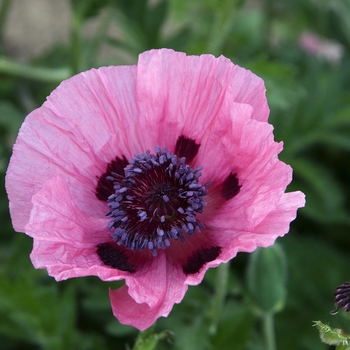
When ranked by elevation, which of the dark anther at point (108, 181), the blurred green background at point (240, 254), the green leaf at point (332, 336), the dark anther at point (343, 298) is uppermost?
the dark anther at point (343, 298)

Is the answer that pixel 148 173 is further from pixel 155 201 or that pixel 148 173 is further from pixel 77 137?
pixel 77 137

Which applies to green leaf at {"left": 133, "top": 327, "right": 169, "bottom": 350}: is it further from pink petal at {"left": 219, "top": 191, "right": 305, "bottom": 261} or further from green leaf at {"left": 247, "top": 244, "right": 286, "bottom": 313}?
green leaf at {"left": 247, "top": 244, "right": 286, "bottom": 313}

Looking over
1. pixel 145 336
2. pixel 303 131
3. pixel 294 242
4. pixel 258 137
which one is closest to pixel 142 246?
pixel 145 336

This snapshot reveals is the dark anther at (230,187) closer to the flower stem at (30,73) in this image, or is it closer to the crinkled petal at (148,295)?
the crinkled petal at (148,295)

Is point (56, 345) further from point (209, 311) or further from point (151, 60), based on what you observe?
point (151, 60)

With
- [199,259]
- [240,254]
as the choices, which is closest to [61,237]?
[199,259]

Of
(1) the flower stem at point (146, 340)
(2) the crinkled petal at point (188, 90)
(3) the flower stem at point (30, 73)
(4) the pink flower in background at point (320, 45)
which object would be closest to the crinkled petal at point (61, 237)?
(1) the flower stem at point (146, 340)
